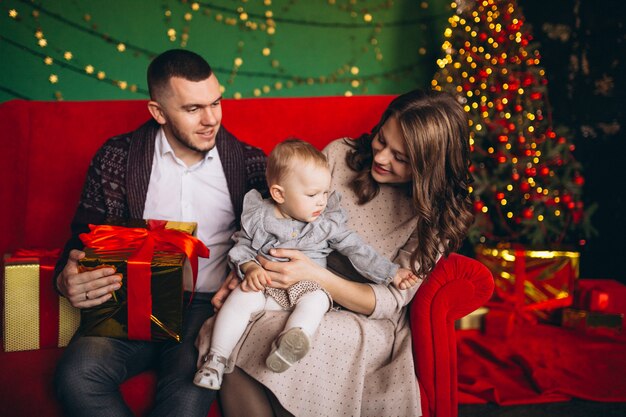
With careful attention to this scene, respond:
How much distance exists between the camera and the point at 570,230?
343cm

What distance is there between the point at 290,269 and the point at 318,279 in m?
0.10

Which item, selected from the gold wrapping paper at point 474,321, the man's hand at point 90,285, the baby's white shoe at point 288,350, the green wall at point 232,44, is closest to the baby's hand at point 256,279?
the baby's white shoe at point 288,350

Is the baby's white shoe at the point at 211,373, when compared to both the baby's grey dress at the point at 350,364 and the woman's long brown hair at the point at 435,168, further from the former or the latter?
the woman's long brown hair at the point at 435,168

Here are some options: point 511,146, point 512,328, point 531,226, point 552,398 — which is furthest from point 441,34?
point 552,398

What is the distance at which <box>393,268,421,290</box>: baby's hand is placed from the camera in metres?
1.78

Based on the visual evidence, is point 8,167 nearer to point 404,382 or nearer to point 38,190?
point 38,190

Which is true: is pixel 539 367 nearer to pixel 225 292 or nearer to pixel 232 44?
pixel 225 292

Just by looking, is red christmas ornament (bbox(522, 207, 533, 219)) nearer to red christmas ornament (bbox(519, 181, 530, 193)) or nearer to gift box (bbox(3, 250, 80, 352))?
red christmas ornament (bbox(519, 181, 530, 193))

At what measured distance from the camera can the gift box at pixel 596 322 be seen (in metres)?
3.05

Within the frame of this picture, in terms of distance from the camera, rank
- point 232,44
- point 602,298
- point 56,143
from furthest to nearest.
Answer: point 232,44
point 602,298
point 56,143

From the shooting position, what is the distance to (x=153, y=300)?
1603mm

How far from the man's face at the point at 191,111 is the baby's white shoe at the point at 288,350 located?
0.85 meters

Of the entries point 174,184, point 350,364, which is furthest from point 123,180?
point 350,364

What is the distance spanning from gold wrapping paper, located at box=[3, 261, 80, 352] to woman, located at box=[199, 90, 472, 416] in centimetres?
59
